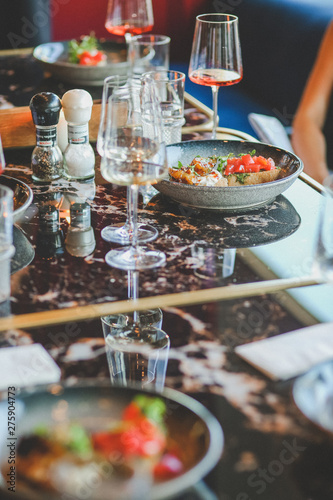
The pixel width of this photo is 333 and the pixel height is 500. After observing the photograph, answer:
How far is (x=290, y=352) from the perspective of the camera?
85 centimetres

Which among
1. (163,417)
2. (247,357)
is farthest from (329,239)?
(163,417)

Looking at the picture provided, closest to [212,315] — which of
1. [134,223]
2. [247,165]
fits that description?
[134,223]

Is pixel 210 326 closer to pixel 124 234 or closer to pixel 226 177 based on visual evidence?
pixel 124 234

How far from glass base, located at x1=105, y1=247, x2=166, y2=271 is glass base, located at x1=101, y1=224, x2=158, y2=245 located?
36 millimetres

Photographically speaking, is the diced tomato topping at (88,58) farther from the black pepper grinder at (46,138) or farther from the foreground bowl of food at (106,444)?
the foreground bowl of food at (106,444)

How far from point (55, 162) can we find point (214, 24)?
1.64 feet

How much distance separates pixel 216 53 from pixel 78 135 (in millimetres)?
402

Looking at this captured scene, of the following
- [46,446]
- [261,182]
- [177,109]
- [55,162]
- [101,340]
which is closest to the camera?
[46,446]

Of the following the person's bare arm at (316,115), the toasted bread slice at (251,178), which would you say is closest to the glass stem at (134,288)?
the toasted bread slice at (251,178)

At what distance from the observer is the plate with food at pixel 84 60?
218 cm

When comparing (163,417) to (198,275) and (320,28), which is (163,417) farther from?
(320,28)

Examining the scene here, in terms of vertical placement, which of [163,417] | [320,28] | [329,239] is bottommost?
[320,28]

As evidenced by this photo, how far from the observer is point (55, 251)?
3.63 feet

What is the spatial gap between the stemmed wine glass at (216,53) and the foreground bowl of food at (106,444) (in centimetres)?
104
